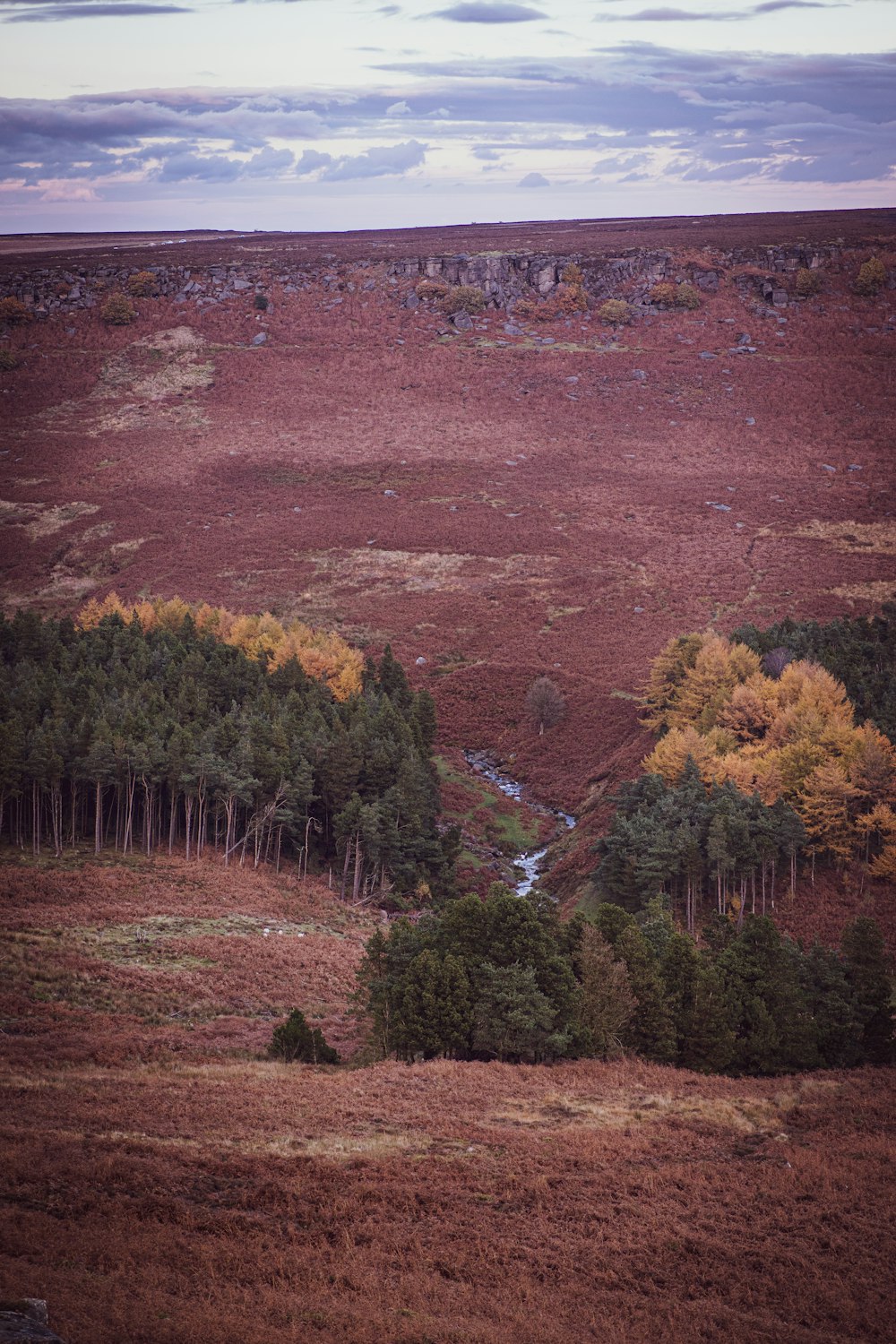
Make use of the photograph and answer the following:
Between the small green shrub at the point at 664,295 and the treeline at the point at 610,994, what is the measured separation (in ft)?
470

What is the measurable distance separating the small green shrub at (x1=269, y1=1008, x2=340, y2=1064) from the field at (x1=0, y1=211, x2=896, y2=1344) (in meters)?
1.38

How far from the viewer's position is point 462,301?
167m

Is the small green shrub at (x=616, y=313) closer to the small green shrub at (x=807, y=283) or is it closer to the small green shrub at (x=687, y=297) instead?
the small green shrub at (x=687, y=297)

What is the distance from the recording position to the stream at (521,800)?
67.6 m

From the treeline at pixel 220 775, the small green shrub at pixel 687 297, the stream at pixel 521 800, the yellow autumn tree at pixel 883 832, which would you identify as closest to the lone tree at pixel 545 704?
the stream at pixel 521 800

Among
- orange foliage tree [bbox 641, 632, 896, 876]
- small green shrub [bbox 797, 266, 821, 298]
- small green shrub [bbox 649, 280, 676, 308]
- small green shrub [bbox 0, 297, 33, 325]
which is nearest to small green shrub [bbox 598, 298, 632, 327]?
small green shrub [bbox 649, 280, 676, 308]

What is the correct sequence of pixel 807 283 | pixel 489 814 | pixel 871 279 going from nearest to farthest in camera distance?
pixel 489 814
pixel 871 279
pixel 807 283

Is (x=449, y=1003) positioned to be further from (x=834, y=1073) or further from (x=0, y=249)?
(x=0, y=249)

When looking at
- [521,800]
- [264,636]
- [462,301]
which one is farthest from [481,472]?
[521,800]

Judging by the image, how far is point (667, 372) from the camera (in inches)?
6048

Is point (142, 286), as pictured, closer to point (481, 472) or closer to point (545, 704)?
point (481, 472)

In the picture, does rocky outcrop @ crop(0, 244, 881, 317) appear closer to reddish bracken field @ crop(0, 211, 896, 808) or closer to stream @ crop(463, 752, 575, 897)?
reddish bracken field @ crop(0, 211, 896, 808)

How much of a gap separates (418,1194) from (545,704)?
A: 6591 centimetres

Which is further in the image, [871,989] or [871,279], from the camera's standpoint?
[871,279]
